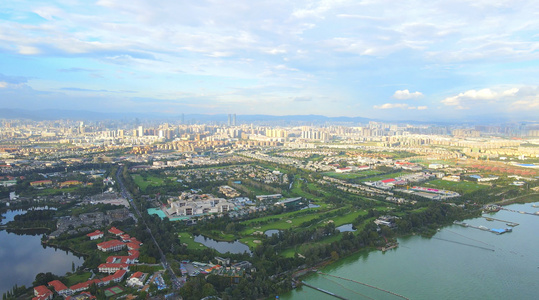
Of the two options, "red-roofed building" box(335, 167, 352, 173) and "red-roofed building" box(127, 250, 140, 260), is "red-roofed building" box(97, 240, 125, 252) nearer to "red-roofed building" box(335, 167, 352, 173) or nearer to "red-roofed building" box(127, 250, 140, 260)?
"red-roofed building" box(127, 250, 140, 260)

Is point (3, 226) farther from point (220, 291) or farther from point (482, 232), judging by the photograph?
point (482, 232)

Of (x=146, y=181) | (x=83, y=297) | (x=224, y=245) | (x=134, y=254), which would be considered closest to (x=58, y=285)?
(x=83, y=297)

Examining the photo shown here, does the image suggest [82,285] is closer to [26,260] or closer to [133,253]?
[133,253]

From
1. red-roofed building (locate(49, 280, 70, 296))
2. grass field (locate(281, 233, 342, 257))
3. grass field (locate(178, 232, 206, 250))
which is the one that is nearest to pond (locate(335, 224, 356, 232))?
grass field (locate(281, 233, 342, 257))

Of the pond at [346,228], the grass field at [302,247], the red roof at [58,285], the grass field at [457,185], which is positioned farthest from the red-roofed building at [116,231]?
the grass field at [457,185]

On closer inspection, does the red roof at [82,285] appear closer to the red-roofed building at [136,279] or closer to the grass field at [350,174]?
the red-roofed building at [136,279]
